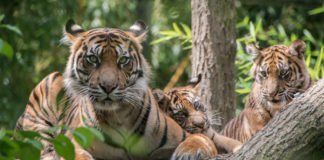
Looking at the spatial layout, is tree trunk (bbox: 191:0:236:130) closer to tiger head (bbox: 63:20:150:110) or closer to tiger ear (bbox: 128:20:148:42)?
tiger ear (bbox: 128:20:148:42)

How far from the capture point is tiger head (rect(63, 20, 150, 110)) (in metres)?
5.11

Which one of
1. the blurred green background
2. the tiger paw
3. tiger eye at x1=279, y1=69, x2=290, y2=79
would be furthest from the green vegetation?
the tiger paw

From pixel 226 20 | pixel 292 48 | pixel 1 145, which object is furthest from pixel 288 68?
pixel 1 145

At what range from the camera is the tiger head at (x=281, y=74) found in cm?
633

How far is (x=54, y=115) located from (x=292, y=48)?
5.96 feet

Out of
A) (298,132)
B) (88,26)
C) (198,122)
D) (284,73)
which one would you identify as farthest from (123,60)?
(88,26)

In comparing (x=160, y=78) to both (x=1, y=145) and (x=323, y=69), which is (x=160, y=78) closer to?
(x=323, y=69)

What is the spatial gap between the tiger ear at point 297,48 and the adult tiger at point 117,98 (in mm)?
1305

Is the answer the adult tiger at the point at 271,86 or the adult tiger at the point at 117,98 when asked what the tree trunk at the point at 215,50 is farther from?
the adult tiger at the point at 117,98

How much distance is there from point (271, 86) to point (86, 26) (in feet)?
18.8

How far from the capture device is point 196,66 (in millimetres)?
6922

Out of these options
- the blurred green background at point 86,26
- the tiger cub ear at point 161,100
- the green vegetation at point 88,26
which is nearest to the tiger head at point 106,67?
the tiger cub ear at point 161,100

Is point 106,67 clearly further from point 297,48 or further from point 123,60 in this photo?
point 297,48

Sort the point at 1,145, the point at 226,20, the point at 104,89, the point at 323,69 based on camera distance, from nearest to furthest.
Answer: the point at 1,145 → the point at 104,89 → the point at 226,20 → the point at 323,69
